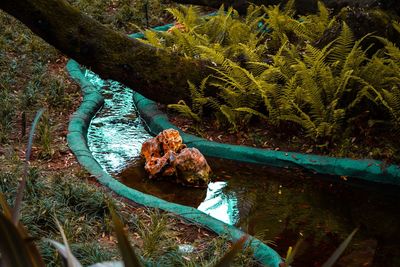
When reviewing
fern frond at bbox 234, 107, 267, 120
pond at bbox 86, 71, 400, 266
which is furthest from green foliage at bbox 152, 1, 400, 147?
pond at bbox 86, 71, 400, 266

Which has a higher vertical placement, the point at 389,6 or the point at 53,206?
the point at 389,6

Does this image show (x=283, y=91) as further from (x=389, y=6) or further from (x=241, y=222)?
(x=241, y=222)

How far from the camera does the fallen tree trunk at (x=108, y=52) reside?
6.60m

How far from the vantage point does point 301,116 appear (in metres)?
6.55

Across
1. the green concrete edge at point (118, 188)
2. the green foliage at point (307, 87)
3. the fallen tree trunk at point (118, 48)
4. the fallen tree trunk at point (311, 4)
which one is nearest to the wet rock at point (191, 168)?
the green concrete edge at point (118, 188)

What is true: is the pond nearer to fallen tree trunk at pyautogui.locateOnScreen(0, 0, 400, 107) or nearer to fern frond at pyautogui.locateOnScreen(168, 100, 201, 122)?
fern frond at pyautogui.locateOnScreen(168, 100, 201, 122)

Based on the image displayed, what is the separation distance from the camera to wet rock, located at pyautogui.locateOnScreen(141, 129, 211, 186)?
5785mm

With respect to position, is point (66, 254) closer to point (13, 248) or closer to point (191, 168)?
point (13, 248)

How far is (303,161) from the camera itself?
6199 millimetres

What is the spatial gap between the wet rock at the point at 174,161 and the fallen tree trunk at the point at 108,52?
107cm

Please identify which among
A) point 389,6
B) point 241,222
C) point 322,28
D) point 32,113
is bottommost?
point 32,113

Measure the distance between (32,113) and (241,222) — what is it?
3.31 meters

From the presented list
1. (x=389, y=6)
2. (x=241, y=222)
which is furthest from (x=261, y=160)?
(x=389, y=6)

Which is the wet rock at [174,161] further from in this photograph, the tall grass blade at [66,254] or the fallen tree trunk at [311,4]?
the tall grass blade at [66,254]
